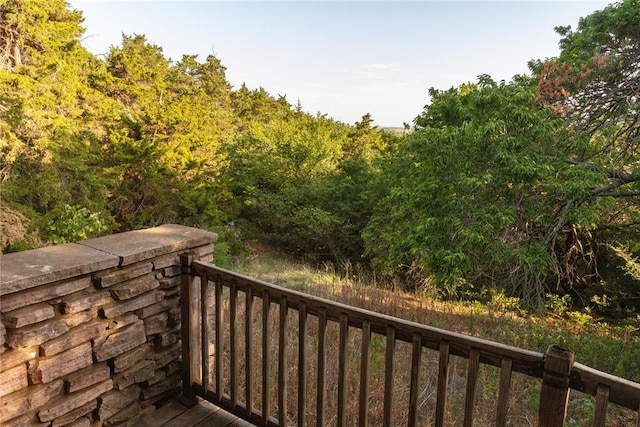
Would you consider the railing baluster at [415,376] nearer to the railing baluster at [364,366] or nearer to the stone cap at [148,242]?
the railing baluster at [364,366]

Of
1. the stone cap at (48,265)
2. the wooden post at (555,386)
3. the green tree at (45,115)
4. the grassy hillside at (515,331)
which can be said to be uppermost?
the green tree at (45,115)

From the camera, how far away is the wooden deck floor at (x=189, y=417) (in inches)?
84.0

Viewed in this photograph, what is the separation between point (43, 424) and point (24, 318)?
0.52 metres

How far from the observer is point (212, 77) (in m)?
19.6

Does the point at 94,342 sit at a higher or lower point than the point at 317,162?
lower

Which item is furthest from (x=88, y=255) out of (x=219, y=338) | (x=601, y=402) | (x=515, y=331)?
(x=515, y=331)

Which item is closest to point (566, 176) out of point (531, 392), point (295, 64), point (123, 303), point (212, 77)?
point (531, 392)

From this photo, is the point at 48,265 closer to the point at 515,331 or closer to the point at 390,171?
the point at 515,331

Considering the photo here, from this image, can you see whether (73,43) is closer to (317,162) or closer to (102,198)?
(102,198)

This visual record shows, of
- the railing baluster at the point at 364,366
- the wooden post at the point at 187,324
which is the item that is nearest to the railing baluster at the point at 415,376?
the railing baluster at the point at 364,366

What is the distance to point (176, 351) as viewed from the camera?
7.69 ft

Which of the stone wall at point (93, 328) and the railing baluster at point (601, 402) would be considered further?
the stone wall at point (93, 328)

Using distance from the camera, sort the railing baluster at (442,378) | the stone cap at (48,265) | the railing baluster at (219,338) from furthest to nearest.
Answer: the railing baluster at (219,338), the stone cap at (48,265), the railing baluster at (442,378)

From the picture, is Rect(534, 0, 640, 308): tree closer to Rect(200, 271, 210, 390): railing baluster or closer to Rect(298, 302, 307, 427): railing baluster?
Rect(298, 302, 307, 427): railing baluster
